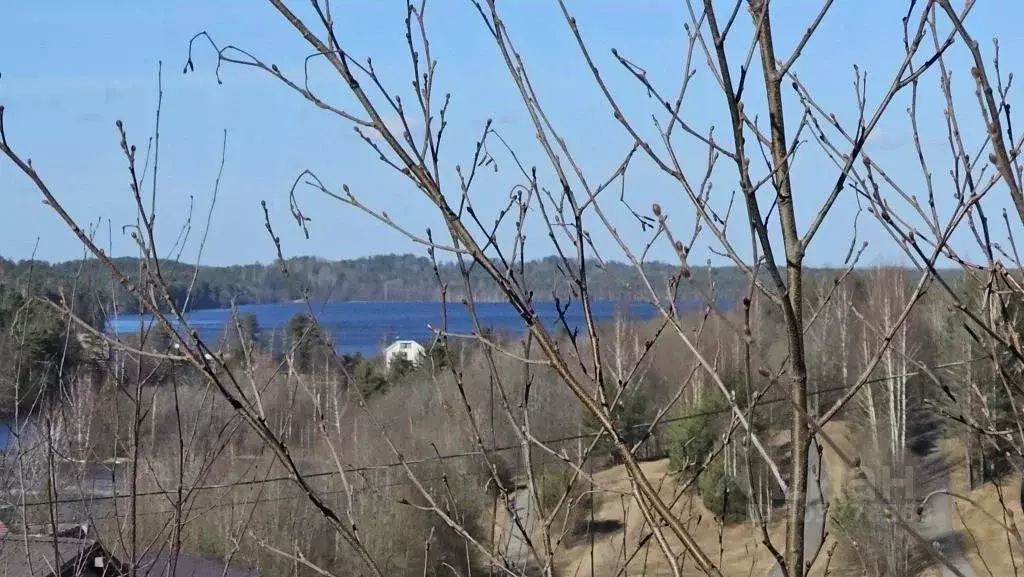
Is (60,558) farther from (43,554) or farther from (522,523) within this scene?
(522,523)

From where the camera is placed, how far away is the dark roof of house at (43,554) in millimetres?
3632

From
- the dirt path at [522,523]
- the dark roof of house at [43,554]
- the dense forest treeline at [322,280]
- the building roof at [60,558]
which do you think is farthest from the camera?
the dark roof of house at [43,554]

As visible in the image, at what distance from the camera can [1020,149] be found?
5.69 ft

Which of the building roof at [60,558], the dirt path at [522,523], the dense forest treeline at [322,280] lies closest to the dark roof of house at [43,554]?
the building roof at [60,558]

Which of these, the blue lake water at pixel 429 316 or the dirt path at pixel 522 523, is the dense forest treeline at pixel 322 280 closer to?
the blue lake water at pixel 429 316

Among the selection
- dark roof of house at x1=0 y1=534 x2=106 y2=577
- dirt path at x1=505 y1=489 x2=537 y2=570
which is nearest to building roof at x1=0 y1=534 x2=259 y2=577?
dark roof of house at x1=0 y1=534 x2=106 y2=577

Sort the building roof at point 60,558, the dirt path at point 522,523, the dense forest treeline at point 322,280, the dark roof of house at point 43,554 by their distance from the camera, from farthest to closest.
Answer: the dark roof of house at point 43,554, the building roof at point 60,558, the dirt path at point 522,523, the dense forest treeline at point 322,280

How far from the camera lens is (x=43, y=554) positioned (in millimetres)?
3605

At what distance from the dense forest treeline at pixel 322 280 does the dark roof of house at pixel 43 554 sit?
0.82m

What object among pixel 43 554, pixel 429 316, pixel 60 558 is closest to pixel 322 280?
pixel 429 316

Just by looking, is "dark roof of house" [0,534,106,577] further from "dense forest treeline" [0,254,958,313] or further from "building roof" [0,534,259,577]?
"dense forest treeline" [0,254,958,313]

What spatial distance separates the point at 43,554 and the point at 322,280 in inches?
62.4

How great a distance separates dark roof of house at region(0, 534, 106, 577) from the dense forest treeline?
82 centimetres

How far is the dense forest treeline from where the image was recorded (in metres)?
1.96
